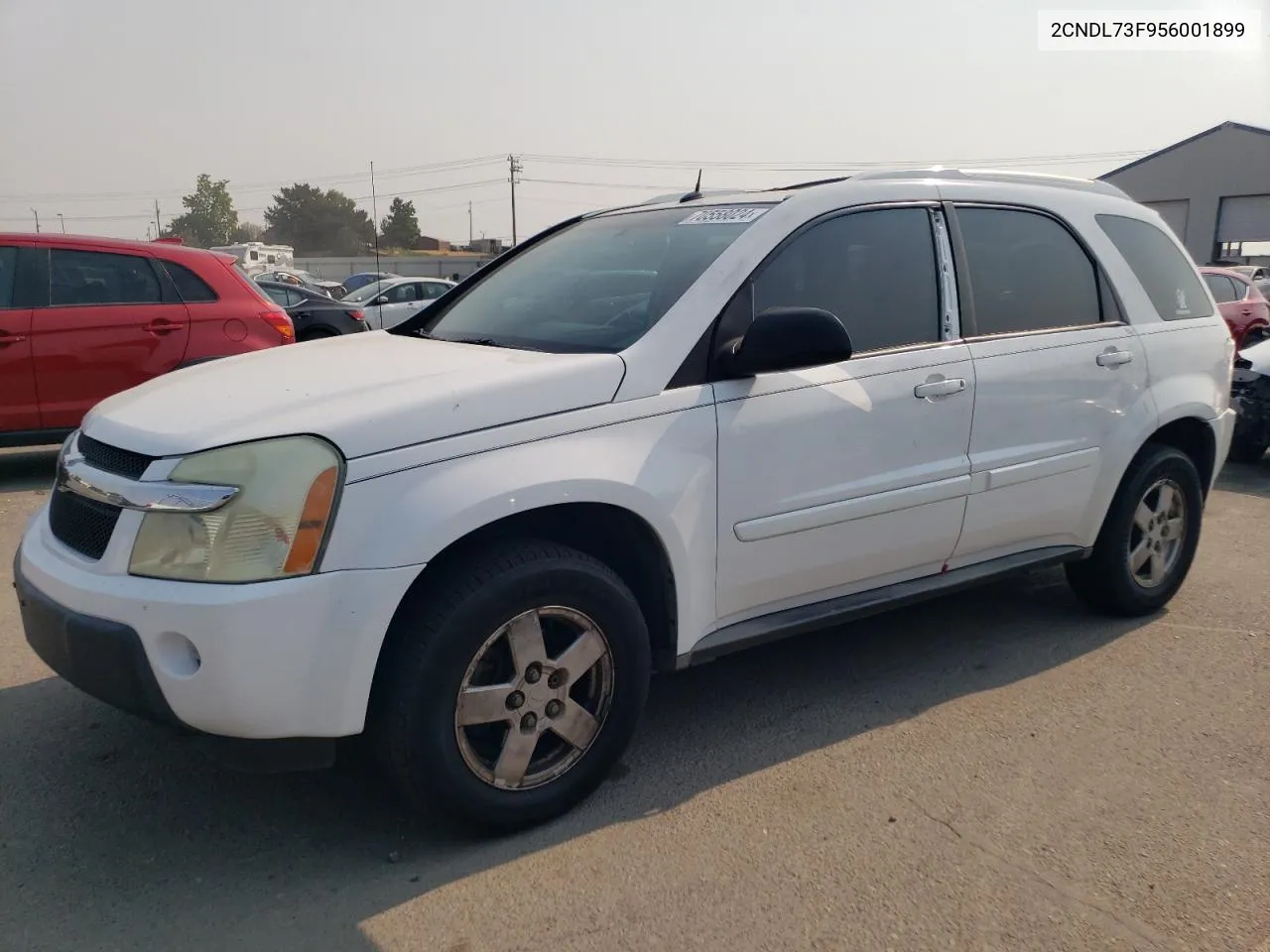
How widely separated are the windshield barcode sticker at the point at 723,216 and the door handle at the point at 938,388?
2.64ft

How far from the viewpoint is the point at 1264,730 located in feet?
11.7

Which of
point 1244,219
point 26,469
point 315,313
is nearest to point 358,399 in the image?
point 26,469

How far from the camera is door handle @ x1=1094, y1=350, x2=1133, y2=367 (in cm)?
419

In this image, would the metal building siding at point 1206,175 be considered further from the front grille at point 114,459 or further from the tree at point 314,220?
the tree at point 314,220

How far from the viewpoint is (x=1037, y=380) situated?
3953 millimetres

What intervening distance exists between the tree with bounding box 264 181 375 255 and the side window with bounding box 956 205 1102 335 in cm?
10727

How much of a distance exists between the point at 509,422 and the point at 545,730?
0.85 metres

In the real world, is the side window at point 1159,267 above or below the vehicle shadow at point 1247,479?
above

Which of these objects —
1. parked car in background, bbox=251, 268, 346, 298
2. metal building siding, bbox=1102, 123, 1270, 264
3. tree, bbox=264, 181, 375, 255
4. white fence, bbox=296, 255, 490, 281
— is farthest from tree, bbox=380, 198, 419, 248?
metal building siding, bbox=1102, 123, 1270, 264

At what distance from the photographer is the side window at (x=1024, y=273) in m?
3.93

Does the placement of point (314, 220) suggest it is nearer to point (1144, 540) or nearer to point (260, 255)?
point (260, 255)

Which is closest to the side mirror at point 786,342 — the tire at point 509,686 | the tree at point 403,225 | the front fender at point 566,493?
the front fender at point 566,493

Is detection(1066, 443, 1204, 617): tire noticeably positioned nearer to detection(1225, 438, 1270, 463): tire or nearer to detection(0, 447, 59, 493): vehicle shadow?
detection(1225, 438, 1270, 463): tire

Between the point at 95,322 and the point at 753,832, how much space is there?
19.7 ft
